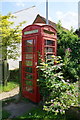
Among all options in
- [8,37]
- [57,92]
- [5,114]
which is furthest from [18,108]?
[8,37]

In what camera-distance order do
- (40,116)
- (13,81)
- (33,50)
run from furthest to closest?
(13,81)
(33,50)
(40,116)

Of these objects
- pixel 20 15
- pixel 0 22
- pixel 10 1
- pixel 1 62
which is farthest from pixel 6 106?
pixel 20 15

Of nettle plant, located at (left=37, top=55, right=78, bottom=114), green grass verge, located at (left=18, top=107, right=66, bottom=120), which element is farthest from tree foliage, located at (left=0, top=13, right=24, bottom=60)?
green grass verge, located at (left=18, top=107, right=66, bottom=120)

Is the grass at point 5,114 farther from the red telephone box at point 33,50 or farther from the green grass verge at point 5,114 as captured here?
the red telephone box at point 33,50

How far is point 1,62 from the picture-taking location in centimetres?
619

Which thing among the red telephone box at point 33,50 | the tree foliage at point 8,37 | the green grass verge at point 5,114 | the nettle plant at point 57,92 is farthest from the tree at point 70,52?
the tree foliage at point 8,37

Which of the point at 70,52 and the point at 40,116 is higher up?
the point at 70,52

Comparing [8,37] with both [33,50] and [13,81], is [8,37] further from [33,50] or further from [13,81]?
[33,50]

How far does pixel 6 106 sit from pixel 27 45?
6.87 feet

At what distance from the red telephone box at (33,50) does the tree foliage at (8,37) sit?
86.0 inches

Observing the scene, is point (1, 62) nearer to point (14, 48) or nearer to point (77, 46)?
point (14, 48)

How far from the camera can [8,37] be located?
616cm

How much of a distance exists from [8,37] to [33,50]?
2.90 m

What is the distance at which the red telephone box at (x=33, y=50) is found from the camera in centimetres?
365
